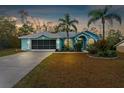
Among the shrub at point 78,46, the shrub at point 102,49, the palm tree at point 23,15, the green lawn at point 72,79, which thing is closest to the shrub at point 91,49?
the shrub at point 102,49

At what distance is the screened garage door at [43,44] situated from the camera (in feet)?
46.7

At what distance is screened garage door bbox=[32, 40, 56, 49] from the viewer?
14.2 meters

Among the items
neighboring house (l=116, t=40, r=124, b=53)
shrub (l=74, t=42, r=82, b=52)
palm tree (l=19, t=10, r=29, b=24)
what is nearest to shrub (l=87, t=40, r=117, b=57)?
neighboring house (l=116, t=40, r=124, b=53)

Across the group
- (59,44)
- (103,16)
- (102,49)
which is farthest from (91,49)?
(59,44)

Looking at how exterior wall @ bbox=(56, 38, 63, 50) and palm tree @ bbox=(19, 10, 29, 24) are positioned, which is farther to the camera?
exterior wall @ bbox=(56, 38, 63, 50)

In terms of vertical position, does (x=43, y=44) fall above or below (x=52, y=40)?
below

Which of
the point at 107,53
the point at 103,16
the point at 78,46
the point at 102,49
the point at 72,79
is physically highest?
the point at 103,16

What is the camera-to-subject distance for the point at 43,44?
571 inches

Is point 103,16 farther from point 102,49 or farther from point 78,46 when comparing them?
point 78,46

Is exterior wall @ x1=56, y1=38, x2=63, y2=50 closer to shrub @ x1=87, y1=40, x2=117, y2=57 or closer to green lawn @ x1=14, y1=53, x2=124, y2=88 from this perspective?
shrub @ x1=87, y1=40, x2=117, y2=57

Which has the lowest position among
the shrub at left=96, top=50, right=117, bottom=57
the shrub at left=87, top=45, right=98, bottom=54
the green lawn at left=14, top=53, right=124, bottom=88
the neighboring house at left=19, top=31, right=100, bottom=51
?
the green lawn at left=14, top=53, right=124, bottom=88

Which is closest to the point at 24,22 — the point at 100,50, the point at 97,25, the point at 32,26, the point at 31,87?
the point at 32,26

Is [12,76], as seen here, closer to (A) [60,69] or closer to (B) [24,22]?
(A) [60,69]
